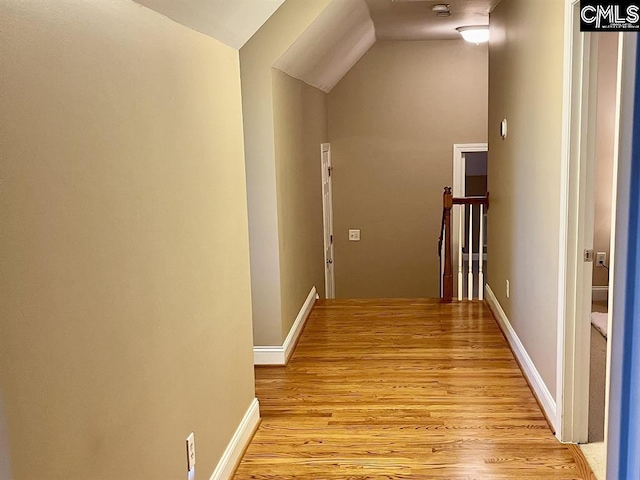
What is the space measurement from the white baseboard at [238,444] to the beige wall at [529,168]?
1.51 metres

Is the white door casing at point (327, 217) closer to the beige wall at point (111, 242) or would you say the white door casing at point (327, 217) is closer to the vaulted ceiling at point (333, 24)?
the vaulted ceiling at point (333, 24)

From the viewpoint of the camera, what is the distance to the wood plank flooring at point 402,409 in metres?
3.21

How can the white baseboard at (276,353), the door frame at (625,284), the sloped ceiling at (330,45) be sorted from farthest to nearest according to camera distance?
the white baseboard at (276,353), the sloped ceiling at (330,45), the door frame at (625,284)

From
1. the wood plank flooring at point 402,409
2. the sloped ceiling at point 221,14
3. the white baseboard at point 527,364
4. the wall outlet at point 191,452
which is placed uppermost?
the sloped ceiling at point 221,14

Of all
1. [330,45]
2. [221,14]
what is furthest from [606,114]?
[221,14]

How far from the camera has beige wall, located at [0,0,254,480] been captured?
1.46 m

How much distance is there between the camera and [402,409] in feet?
12.6

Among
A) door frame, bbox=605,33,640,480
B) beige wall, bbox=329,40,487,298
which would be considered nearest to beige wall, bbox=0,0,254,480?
door frame, bbox=605,33,640,480

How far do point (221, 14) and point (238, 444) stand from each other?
1.89m

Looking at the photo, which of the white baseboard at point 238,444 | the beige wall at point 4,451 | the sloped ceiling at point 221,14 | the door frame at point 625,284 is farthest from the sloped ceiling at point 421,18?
the beige wall at point 4,451

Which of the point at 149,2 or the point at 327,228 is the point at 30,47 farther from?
the point at 327,228

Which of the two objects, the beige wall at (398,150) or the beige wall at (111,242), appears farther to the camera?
the beige wall at (398,150)

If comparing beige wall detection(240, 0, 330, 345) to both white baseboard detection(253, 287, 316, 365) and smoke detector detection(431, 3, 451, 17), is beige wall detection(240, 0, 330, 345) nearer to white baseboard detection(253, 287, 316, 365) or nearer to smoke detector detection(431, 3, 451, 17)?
white baseboard detection(253, 287, 316, 365)

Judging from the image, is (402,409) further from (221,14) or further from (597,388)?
(221,14)
